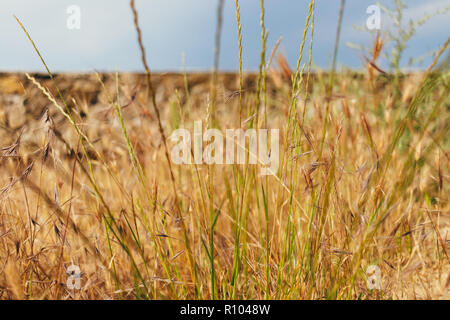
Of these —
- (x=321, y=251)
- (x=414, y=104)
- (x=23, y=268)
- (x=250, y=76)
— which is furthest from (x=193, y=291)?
(x=250, y=76)

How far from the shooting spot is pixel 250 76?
359cm
